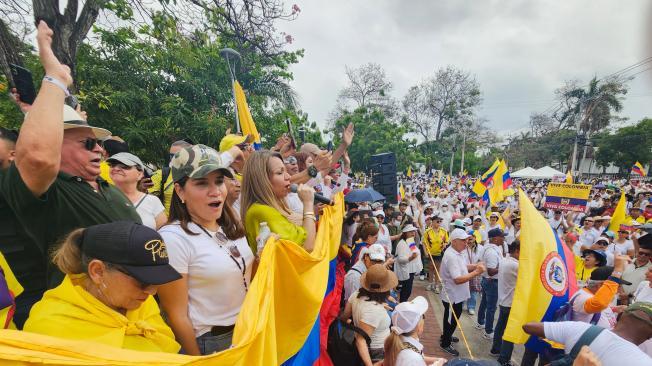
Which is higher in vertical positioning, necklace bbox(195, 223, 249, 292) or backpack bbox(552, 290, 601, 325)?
necklace bbox(195, 223, 249, 292)

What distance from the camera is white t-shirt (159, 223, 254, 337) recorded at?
1614 mm

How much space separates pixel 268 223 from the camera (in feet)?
7.48

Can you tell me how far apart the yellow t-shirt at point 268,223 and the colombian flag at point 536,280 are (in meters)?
2.65

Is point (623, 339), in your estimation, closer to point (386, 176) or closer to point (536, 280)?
point (536, 280)

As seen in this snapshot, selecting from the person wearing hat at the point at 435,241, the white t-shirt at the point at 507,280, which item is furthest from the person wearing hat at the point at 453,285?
the person wearing hat at the point at 435,241

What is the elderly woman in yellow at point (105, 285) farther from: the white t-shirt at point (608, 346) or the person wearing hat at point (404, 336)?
the white t-shirt at point (608, 346)

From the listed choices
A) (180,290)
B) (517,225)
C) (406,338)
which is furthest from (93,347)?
(517,225)

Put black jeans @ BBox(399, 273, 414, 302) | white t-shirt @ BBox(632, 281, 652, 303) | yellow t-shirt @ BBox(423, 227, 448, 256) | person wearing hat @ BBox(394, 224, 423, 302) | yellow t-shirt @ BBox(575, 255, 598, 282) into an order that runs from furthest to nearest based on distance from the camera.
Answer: yellow t-shirt @ BBox(423, 227, 448, 256) < black jeans @ BBox(399, 273, 414, 302) < person wearing hat @ BBox(394, 224, 423, 302) < yellow t-shirt @ BBox(575, 255, 598, 282) < white t-shirt @ BBox(632, 281, 652, 303)

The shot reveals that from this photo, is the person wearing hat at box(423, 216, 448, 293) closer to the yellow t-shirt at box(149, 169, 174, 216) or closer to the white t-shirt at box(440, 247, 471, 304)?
the white t-shirt at box(440, 247, 471, 304)

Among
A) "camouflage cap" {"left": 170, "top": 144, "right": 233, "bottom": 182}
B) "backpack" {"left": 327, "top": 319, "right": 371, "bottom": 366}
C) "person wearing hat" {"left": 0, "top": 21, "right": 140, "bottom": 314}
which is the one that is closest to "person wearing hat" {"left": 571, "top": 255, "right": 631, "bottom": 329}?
"backpack" {"left": 327, "top": 319, "right": 371, "bottom": 366}

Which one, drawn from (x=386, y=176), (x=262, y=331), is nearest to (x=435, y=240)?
(x=386, y=176)

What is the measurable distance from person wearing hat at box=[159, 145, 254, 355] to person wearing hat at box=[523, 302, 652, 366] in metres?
2.68

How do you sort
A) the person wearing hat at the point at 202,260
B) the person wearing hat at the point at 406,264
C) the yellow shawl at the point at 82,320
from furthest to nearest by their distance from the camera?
the person wearing hat at the point at 406,264 < the person wearing hat at the point at 202,260 < the yellow shawl at the point at 82,320

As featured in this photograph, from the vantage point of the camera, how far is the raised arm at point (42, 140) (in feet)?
4.00
